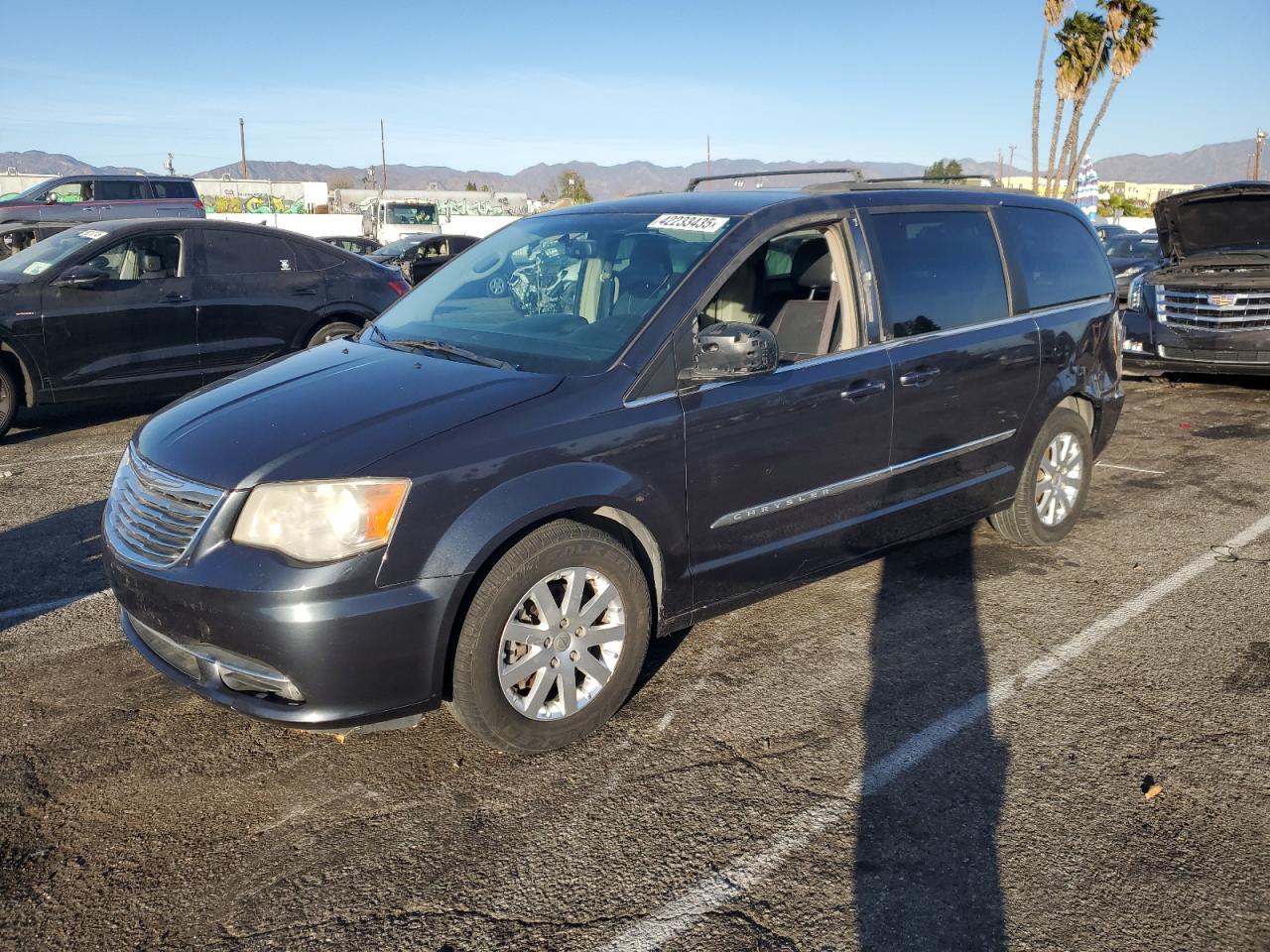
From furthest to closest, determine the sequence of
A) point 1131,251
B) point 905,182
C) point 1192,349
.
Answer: point 1131,251, point 1192,349, point 905,182

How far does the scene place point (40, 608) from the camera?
4629 mm

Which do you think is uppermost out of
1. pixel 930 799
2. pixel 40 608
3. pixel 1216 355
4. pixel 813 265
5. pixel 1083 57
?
pixel 1083 57

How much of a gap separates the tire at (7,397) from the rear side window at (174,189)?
16.2 metres

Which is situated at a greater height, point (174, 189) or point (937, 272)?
point (174, 189)

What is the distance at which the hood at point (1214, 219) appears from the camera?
31.4ft

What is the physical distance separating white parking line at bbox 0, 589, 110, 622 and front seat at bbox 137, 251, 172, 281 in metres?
4.31

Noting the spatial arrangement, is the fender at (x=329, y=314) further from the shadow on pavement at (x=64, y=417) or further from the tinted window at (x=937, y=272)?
the tinted window at (x=937, y=272)

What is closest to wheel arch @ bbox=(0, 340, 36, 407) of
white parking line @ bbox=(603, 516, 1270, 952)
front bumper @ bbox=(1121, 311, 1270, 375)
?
white parking line @ bbox=(603, 516, 1270, 952)

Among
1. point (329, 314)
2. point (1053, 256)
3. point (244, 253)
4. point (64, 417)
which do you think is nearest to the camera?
point (1053, 256)

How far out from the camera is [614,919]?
2.64 metres

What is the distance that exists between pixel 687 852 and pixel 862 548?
1.89 metres

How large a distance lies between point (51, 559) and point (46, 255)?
13.5 feet

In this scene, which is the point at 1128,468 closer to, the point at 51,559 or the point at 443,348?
the point at 443,348

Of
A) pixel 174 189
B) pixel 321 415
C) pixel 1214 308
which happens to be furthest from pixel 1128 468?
pixel 174 189
